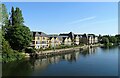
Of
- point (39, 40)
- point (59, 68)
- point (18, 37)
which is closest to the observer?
point (59, 68)

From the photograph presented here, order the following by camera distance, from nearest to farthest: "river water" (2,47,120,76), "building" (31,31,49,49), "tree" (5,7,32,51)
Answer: "river water" (2,47,120,76)
"tree" (5,7,32,51)
"building" (31,31,49,49)

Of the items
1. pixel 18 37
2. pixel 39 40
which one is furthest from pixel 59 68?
pixel 39 40

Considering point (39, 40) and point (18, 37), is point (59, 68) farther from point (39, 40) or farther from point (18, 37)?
point (39, 40)

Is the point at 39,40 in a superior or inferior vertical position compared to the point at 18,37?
inferior

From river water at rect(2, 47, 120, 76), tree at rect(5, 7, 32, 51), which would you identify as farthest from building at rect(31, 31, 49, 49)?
river water at rect(2, 47, 120, 76)

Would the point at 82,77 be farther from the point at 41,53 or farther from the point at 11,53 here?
the point at 41,53

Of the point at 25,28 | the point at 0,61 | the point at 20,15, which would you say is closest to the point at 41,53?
the point at 25,28

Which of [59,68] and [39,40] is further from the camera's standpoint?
[39,40]

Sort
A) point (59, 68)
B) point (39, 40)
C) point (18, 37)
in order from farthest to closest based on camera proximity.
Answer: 1. point (39, 40)
2. point (18, 37)
3. point (59, 68)

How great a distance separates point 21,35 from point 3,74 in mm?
16310

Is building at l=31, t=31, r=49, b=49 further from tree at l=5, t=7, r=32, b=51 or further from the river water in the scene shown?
the river water

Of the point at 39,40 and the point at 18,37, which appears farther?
the point at 39,40

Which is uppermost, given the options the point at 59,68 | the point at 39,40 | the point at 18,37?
the point at 18,37

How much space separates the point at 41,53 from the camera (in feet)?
149
